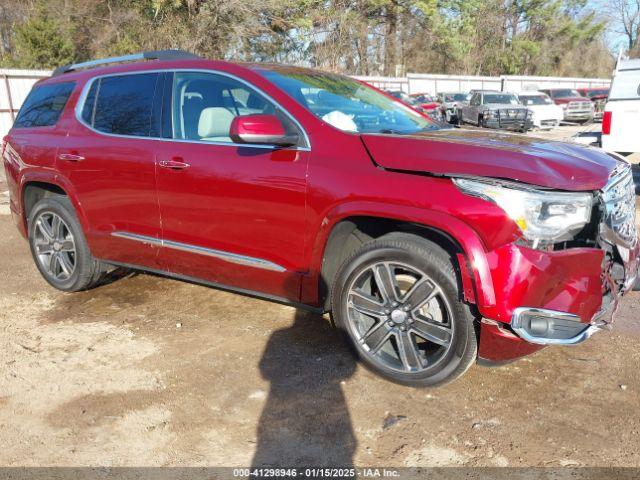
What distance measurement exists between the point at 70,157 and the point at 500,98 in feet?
68.6

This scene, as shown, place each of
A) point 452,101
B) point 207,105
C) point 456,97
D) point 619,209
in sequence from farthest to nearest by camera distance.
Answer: point 456,97 → point 452,101 → point 207,105 → point 619,209

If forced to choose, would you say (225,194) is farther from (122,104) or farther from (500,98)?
(500,98)

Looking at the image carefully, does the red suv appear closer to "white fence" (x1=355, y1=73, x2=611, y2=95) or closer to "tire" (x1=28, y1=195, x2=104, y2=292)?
"tire" (x1=28, y1=195, x2=104, y2=292)

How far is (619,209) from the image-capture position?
307 centimetres

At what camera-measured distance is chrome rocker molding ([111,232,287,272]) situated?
3.55 meters

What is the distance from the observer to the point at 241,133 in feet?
10.4

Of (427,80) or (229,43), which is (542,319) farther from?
(427,80)

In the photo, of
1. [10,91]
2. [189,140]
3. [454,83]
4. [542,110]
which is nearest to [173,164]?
[189,140]

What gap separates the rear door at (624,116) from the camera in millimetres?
9688

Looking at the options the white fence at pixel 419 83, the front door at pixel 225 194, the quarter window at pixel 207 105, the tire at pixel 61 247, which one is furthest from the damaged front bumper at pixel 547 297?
the white fence at pixel 419 83

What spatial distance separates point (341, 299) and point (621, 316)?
231cm

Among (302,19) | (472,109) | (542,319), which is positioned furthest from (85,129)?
(302,19)

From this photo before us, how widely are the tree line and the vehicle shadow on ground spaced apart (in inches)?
584

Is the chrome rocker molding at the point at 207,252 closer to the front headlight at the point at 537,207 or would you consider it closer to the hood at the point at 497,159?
the hood at the point at 497,159
